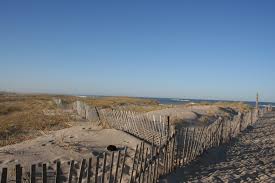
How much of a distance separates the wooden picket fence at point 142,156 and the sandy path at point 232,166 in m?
0.28

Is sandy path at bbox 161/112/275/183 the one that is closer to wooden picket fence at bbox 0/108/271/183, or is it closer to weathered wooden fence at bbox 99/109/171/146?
wooden picket fence at bbox 0/108/271/183

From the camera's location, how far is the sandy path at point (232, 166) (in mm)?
8992

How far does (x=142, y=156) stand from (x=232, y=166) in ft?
14.8

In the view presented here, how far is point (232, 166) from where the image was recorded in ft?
34.3

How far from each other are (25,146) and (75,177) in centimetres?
403

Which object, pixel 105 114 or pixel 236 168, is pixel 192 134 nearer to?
pixel 236 168

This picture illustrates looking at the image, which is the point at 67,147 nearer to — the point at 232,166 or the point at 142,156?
the point at 142,156

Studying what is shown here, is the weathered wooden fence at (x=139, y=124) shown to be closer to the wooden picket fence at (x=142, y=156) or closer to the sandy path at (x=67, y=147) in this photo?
the wooden picket fence at (x=142, y=156)

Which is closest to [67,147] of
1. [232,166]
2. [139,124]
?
[139,124]

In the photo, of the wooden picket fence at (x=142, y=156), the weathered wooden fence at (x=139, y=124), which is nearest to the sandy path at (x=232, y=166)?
the wooden picket fence at (x=142, y=156)

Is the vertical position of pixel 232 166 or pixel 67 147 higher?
pixel 67 147

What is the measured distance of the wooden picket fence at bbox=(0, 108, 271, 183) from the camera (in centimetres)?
559

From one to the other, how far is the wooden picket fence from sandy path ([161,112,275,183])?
284 mm

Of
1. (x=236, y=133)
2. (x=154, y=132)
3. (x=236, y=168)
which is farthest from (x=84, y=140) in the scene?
(x=236, y=133)
